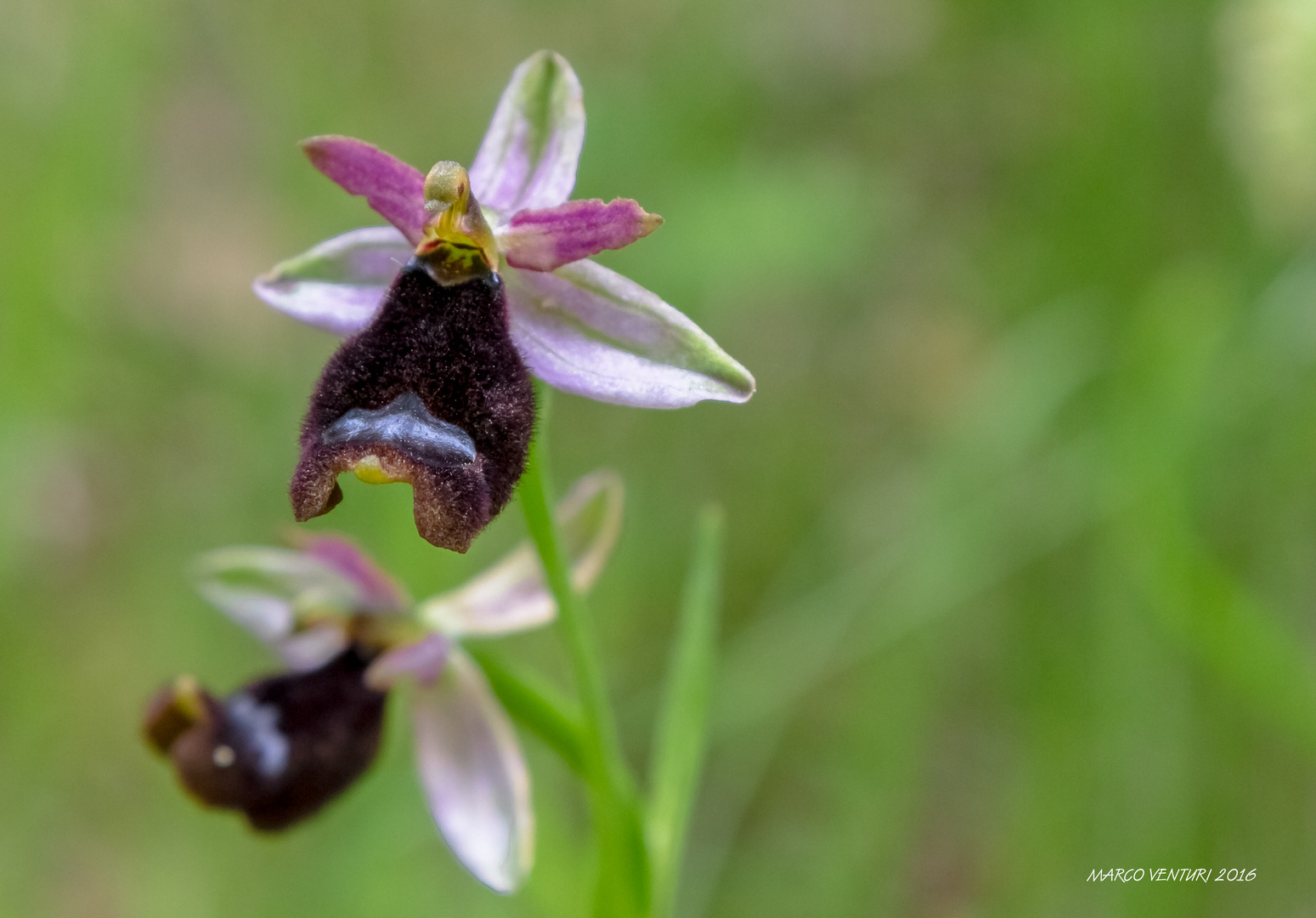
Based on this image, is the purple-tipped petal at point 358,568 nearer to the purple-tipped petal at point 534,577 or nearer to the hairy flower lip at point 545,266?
the purple-tipped petal at point 534,577

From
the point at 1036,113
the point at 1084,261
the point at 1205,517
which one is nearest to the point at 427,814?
the point at 1205,517

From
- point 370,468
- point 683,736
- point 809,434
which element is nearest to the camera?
point 370,468

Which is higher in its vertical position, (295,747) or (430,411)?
(430,411)

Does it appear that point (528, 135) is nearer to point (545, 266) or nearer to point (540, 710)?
point (545, 266)

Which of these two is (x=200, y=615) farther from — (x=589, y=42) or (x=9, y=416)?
(x=589, y=42)

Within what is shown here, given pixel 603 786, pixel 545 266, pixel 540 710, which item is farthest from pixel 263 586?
pixel 545 266

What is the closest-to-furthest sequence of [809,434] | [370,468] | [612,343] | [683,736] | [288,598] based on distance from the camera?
[370,468] → [612,343] → [683,736] → [288,598] → [809,434]

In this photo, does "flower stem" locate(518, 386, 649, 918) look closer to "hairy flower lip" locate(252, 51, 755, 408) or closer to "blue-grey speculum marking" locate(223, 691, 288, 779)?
"hairy flower lip" locate(252, 51, 755, 408)
